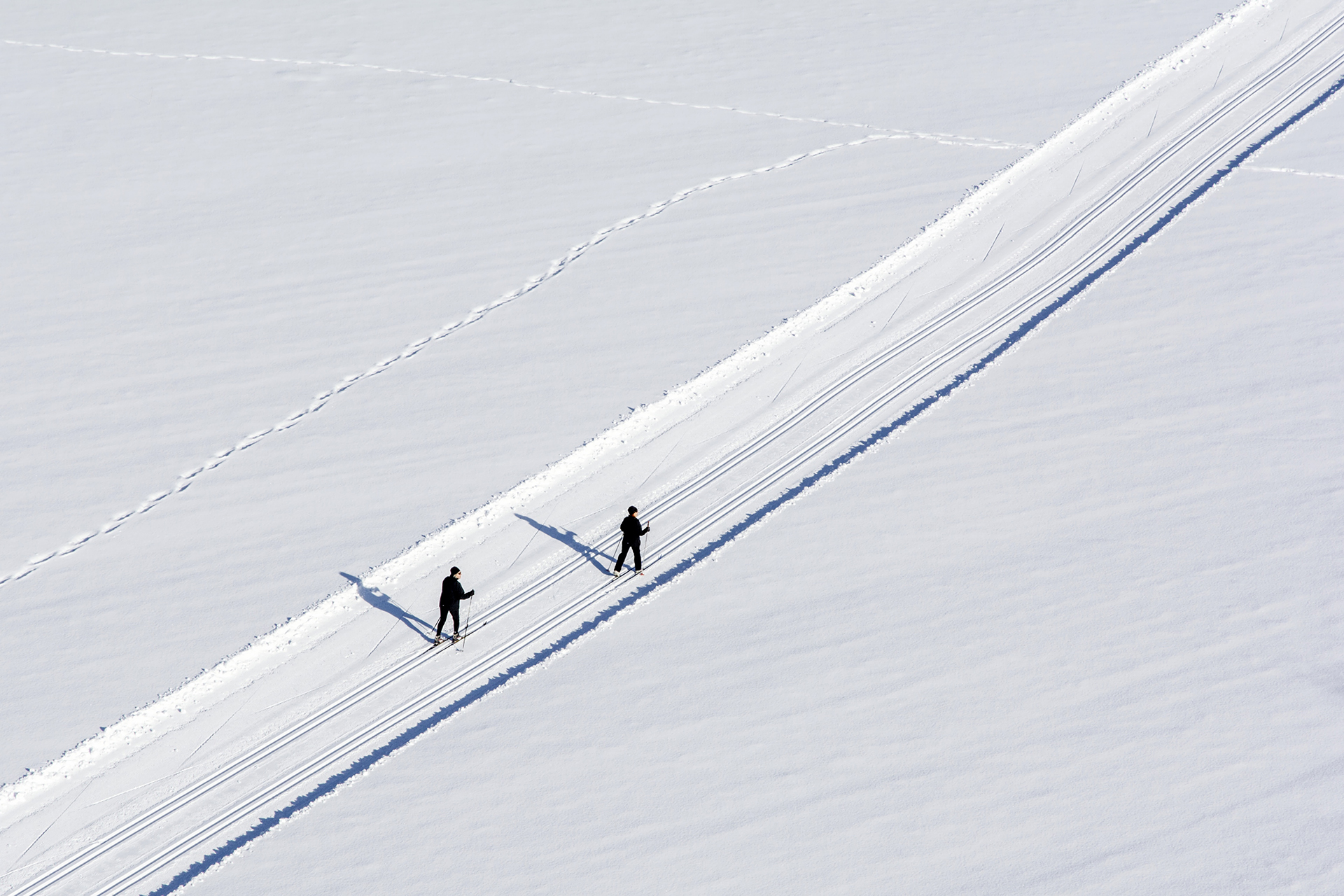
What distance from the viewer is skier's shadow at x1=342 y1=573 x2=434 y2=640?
1167 cm

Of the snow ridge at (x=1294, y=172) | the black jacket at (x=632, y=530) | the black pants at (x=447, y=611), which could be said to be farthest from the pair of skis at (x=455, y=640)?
the snow ridge at (x=1294, y=172)

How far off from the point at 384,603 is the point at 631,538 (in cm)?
247

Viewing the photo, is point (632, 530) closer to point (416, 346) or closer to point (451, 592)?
point (451, 592)

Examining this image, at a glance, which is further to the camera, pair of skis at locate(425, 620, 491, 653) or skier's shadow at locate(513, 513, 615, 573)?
skier's shadow at locate(513, 513, 615, 573)

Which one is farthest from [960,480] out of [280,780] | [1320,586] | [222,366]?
[222,366]

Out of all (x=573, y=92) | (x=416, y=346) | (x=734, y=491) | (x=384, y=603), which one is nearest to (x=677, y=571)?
(x=734, y=491)

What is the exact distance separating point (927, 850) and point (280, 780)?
5303 mm

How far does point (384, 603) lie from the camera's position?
1181 centimetres

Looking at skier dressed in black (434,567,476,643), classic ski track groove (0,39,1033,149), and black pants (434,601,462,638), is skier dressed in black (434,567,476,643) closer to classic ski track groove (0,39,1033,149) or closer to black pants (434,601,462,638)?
black pants (434,601,462,638)

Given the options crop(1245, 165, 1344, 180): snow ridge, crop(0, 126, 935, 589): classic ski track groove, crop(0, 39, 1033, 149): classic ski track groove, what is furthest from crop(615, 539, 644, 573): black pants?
crop(1245, 165, 1344, 180): snow ridge

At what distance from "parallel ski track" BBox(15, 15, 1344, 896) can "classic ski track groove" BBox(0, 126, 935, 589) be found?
3477 millimetres

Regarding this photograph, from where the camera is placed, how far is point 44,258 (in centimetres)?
1714

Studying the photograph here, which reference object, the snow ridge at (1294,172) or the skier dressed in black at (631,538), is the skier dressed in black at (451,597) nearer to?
the skier dressed in black at (631,538)

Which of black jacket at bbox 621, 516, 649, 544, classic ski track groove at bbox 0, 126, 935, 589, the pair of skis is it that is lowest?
the pair of skis
